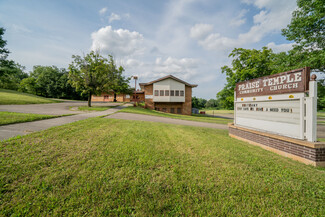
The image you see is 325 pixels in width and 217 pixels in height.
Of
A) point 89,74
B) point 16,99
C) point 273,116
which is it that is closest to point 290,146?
point 273,116

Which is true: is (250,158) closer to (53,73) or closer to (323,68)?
(323,68)

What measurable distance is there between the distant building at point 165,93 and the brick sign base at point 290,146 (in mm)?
20161

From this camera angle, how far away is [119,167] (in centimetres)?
327

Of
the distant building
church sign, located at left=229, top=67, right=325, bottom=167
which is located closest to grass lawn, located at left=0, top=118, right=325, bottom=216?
church sign, located at left=229, top=67, right=325, bottom=167

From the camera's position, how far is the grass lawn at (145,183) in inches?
85.5

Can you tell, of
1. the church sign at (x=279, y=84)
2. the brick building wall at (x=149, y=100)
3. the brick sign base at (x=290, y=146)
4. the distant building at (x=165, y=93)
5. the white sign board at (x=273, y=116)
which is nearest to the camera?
the brick sign base at (x=290, y=146)

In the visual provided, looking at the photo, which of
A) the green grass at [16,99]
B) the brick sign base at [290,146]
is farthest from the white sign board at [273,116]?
the green grass at [16,99]

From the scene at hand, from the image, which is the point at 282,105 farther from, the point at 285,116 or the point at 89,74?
the point at 89,74

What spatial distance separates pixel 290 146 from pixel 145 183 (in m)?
5.70

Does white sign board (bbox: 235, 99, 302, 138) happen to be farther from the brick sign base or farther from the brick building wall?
the brick building wall

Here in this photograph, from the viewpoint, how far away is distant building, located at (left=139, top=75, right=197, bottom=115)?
26.5 metres

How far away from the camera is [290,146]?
15.9 ft

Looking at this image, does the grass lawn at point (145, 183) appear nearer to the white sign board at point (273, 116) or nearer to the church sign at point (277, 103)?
the white sign board at point (273, 116)

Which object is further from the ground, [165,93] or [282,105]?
[165,93]
